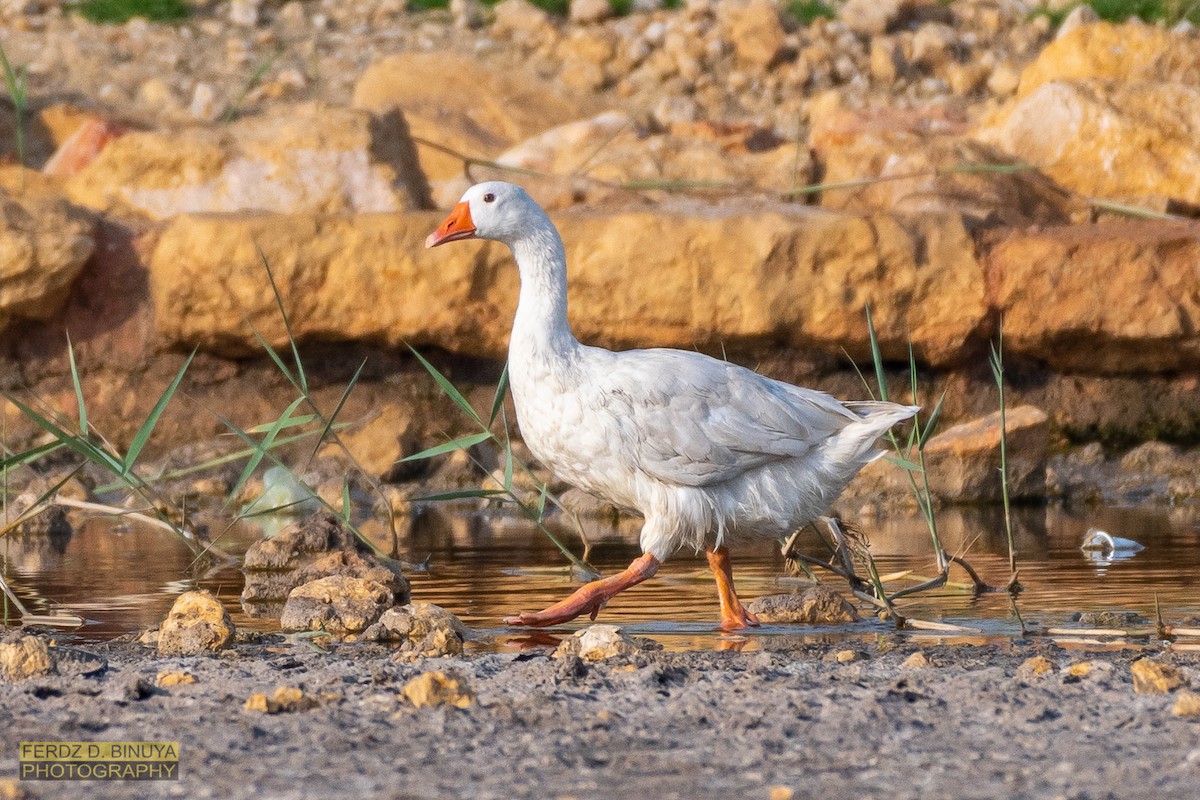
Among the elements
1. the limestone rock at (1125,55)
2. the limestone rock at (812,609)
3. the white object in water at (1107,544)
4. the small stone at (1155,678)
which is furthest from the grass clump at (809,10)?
the small stone at (1155,678)

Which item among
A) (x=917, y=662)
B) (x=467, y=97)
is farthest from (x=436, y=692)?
(x=467, y=97)

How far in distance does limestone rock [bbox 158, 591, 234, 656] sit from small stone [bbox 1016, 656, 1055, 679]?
203 cm

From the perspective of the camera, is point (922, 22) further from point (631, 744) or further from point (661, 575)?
point (631, 744)

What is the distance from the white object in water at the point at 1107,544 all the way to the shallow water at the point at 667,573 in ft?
0.19

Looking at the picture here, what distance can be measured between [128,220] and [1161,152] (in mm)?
6380

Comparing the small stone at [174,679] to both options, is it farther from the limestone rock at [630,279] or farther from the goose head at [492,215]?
the limestone rock at [630,279]

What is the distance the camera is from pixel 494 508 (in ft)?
28.4

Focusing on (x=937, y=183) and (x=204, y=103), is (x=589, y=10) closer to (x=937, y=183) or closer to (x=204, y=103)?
(x=204, y=103)

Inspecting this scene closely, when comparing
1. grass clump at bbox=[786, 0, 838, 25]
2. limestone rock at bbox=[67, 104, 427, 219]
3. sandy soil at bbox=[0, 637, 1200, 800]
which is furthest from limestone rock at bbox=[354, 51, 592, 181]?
sandy soil at bbox=[0, 637, 1200, 800]

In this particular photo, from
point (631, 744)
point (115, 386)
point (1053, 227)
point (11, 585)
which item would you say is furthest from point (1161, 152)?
point (631, 744)

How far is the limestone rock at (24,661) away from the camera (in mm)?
3838

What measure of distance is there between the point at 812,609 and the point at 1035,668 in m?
1.18

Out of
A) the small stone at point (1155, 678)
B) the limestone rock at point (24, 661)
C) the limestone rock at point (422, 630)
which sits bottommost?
the limestone rock at point (422, 630)

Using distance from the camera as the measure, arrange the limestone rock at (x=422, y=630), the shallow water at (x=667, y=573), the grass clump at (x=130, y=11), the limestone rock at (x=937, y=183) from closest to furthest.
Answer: the limestone rock at (x=422, y=630), the shallow water at (x=667, y=573), the limestone rock at (x=937, y=183), the grass clump at (x=130, y=11)
